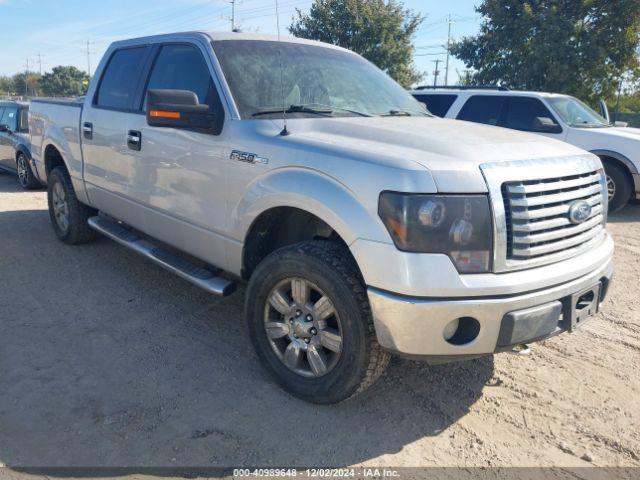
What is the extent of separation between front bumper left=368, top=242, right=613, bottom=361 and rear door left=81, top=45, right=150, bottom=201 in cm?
265

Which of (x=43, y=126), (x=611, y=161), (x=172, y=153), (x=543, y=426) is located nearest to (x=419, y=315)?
(x=543, y=426)

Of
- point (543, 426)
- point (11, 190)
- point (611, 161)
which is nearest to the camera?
point (543, 426)

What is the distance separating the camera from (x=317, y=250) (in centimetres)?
285

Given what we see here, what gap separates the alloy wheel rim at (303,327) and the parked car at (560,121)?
680 cm

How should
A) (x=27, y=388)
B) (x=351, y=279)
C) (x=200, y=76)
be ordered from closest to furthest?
1. (x=351, y=279)
2. (x=27, y=388)
3. (x=200, y=76)

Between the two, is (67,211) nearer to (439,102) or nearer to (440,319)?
(440,319)

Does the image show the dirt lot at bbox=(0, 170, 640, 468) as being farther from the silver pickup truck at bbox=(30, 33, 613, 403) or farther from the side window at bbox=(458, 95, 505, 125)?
the side window at bbox=(458, 95, 505, 125)

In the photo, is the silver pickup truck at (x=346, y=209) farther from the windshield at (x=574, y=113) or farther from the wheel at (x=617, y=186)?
the wheel at (x=617, y=186)

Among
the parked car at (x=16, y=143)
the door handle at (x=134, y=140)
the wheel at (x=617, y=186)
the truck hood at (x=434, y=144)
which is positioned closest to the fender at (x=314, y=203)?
the truck hood at (x=434, y=144)

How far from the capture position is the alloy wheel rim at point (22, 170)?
9656 mm

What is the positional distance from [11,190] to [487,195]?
9630 millimetres

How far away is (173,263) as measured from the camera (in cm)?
392

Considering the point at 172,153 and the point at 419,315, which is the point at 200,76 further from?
the point at 419,315

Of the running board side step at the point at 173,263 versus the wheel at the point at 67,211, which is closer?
the running board side step at the point at 173,263
